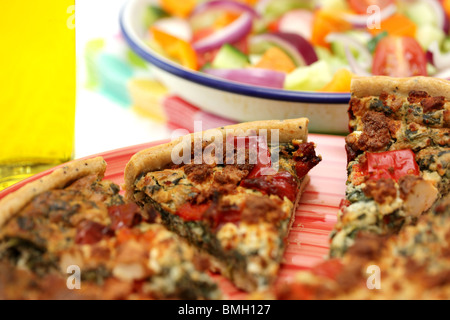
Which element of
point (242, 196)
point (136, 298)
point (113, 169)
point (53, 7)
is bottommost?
point (136, 298)

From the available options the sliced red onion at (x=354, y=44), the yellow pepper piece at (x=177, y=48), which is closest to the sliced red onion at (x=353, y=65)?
the sliced red onion at (x=354, y=44)

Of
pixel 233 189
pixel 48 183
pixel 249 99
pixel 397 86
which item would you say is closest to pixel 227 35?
pixel 249 99

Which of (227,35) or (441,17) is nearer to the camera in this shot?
(227,35)

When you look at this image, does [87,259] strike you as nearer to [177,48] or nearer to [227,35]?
Result: [177,48]

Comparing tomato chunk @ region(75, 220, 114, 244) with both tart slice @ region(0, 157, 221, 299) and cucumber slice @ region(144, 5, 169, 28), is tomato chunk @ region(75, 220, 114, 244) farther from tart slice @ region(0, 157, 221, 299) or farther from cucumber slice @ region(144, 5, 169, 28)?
cucumber slice @ region(144, 5, 169, 28)

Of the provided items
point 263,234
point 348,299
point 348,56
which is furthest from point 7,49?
point 348,56

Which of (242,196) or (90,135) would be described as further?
(90,135)

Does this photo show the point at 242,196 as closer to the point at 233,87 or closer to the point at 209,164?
the point at 209,164
